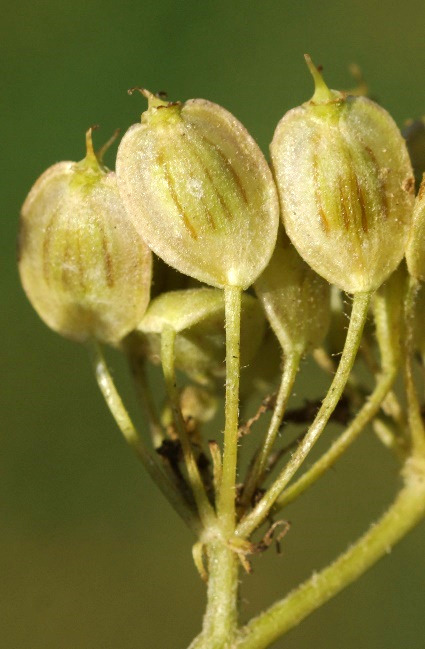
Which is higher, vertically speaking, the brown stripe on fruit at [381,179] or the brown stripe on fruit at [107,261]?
the brown stripe on fruit at [381,179]

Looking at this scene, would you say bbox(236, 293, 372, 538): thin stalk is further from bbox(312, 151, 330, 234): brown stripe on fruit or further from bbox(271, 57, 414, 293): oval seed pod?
bbox(312, 151, 330, 234): brown stripe on fruit

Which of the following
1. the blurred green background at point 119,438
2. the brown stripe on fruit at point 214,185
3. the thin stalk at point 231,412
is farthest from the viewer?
the blurred green background at point 119,438

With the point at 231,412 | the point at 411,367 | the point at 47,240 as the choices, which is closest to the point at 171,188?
the point at 47,240

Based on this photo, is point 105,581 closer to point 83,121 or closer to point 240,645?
point 83,121

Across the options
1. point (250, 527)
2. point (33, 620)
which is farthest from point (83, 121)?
point (250, 527)

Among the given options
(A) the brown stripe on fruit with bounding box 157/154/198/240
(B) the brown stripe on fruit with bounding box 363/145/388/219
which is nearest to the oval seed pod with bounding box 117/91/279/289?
(A) the brown stripe on fruit with bounding box 157/154/198/240

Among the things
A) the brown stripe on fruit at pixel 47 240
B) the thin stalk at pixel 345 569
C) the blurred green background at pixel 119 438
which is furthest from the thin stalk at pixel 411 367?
the blurred green background at pixel 119 438

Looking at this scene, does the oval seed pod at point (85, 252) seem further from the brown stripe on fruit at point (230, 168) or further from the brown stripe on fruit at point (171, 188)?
the brown stripe on fruit at point (230, 168)
